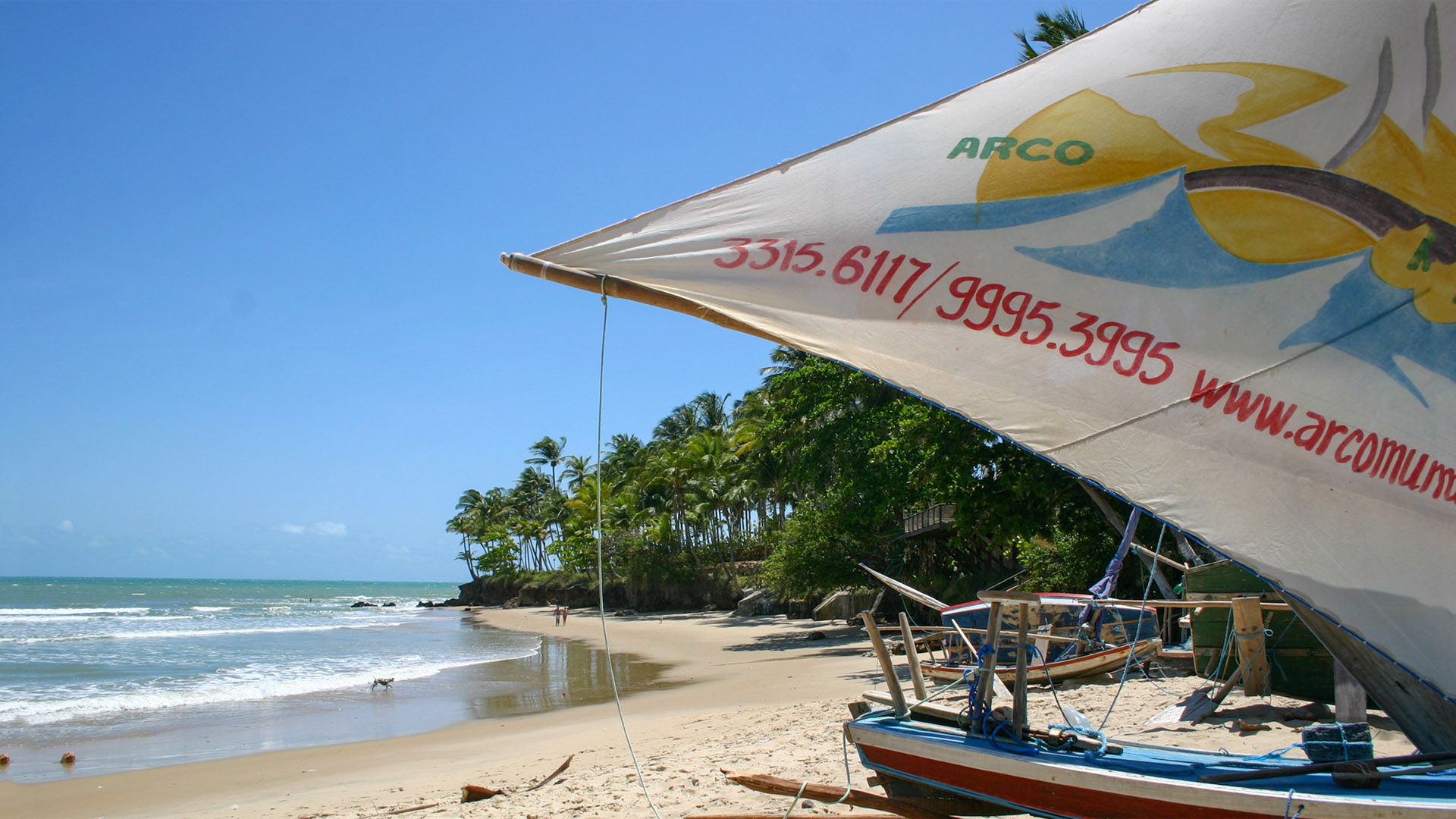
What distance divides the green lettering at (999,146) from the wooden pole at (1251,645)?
235 inches

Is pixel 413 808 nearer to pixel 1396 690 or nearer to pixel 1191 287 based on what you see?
pixel 1396 690

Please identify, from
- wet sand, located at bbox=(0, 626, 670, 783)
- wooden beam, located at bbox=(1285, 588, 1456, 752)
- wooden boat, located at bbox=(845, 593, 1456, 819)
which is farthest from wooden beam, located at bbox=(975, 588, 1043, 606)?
wet sand, located at bbox=(0, 626, 670, 783)

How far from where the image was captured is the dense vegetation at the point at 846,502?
1462cm

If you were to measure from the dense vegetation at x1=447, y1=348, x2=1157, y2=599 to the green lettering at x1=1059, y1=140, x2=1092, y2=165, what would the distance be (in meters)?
2.52

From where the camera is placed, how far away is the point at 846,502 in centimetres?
2284

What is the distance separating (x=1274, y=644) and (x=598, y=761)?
700cm

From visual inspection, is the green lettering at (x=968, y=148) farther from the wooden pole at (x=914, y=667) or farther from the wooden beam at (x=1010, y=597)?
the wooden pole at (x=914, y=667)

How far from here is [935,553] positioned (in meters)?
25.7

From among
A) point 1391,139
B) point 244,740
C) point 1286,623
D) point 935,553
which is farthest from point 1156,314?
point 935,553

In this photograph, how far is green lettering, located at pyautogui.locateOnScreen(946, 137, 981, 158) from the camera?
3904 millimetres

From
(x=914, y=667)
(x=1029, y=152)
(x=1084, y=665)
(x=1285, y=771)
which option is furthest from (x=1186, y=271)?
(x=1084, y=665)

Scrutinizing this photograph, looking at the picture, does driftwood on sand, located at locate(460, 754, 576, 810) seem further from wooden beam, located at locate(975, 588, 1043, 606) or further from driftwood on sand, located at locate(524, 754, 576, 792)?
wooden beam, located at locate(975, 588, 1043, 606)

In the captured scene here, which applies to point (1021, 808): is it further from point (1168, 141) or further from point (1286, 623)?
point (1286, 623)

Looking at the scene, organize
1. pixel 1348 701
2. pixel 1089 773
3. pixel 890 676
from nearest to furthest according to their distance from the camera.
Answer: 1. pixel 1089 773
2. pixel 890 676
3. pixel 1348 701
